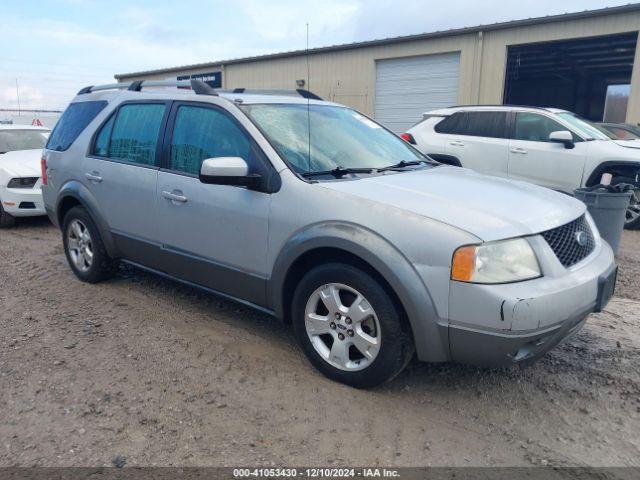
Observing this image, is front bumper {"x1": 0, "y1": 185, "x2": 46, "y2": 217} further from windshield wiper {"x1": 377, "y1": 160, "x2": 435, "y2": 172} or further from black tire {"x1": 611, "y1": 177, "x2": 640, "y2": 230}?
black tire {"x1": 611, "y1": 177, "x2": 640, "y2": 230}

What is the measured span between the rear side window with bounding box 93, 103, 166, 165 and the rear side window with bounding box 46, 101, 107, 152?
324 millimetres

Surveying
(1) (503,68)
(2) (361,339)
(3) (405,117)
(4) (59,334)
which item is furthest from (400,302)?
(3) (405,117)

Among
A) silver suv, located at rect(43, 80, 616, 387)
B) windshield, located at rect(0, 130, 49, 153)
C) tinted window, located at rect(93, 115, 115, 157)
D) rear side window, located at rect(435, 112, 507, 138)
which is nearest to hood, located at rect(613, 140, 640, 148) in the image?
rear side window, located at rect(435, 112, 507, 138)

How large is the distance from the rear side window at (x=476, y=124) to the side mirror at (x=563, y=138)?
0.86 m

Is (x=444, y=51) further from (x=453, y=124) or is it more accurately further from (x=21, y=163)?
(x=21, y=163)

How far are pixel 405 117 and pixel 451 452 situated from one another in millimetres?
16035

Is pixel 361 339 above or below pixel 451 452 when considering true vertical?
above

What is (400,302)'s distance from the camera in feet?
9.48

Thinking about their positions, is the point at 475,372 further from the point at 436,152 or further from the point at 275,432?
the point at 436,152

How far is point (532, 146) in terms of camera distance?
26.4 ft

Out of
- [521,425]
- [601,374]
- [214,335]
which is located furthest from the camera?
[214,335]

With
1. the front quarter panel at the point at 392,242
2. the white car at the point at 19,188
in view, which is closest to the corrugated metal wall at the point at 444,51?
the white car at the point at 19,188

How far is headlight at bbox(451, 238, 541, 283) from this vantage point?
8.61 feet

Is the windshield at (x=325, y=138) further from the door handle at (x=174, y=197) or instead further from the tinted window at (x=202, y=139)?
the door handle at (x=174, y=197)
